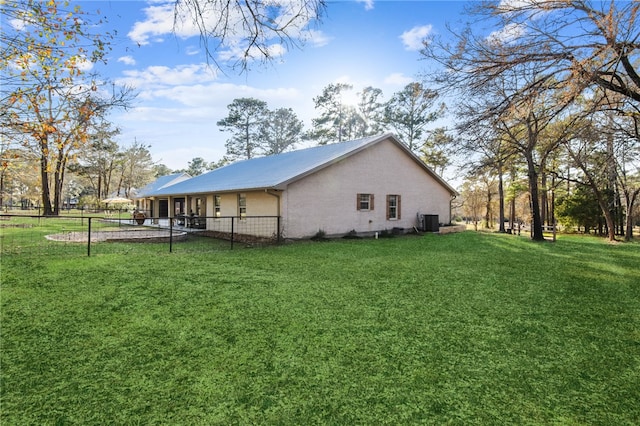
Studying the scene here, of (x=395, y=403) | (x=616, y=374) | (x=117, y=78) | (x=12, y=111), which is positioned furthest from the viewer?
(x=117, y=78)

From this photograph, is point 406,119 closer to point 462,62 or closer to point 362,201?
point 362,201

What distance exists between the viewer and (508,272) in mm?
7121

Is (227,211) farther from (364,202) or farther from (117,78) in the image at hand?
(117,78)

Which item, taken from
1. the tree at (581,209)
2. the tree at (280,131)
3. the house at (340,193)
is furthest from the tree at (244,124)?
the tree at (581,209)

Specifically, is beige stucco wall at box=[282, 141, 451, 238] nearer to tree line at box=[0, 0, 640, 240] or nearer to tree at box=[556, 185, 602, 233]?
tree line at box=[0, 0, 640, 240]

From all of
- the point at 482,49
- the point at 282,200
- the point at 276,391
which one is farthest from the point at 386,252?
the point at 276,391

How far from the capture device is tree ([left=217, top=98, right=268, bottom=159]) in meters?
36.4

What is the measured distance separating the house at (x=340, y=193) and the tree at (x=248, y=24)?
789cm

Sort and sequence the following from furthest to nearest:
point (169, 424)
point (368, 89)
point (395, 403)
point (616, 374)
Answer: point (368, 89)
point (616, 374)
point (395, 403)
point (169, 424)

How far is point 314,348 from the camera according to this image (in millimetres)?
3213

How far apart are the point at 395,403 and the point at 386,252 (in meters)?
7.68

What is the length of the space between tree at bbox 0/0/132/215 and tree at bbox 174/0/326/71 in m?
2.61

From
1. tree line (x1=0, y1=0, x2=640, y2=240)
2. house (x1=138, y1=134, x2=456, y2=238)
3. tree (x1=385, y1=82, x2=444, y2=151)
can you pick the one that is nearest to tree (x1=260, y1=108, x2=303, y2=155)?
tree (x1=385, y1=82, x2=444, y2=151)

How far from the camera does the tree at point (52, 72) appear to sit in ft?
14.8
